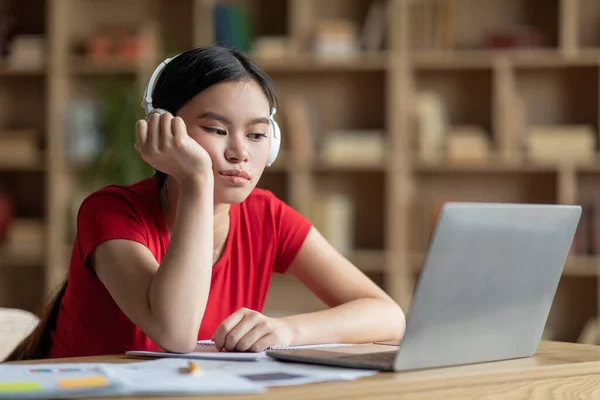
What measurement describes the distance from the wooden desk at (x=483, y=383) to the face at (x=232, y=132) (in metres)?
0.37

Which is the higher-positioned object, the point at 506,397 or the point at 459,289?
the point at 459,289

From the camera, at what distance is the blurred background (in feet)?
13.5

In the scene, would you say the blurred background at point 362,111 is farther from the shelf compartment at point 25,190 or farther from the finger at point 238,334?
the finger at point 238,334

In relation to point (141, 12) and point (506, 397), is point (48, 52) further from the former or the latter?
point (506, 397)

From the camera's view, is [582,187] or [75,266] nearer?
[75,266]

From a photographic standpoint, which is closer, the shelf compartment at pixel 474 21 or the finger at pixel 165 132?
the finger at pixel 165 132

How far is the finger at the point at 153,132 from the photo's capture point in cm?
128

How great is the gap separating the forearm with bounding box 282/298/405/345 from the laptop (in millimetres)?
149

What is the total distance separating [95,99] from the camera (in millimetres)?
4523

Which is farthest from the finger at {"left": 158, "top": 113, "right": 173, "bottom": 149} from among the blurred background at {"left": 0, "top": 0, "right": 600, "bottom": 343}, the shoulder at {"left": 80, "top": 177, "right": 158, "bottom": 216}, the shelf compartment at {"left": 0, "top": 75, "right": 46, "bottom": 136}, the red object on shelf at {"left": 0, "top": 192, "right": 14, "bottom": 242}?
the shelf compartment at {"left": 0, "top": 75, "right": 46, "bottom": 136}

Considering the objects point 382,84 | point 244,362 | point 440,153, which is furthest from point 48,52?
point 244,362

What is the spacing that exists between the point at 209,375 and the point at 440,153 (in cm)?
336

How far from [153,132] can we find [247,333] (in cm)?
31

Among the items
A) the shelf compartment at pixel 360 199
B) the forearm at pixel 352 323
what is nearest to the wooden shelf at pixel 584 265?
the shelf compartment at pixel 360 199
